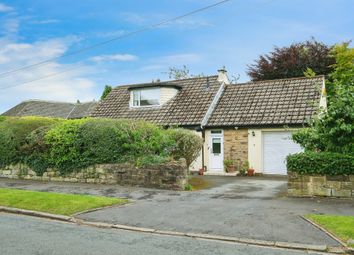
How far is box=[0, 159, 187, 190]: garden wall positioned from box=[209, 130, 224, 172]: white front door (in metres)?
9.00

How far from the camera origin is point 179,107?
1088 inches

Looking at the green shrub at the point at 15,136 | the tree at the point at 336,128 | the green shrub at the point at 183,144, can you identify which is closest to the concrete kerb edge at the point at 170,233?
the tree at the point at 336,128

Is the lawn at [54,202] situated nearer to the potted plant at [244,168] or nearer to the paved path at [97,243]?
the paved path at [97,243]

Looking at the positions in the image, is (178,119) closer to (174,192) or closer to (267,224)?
(174,192)

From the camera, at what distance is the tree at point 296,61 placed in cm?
3659

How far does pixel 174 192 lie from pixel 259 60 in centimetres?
2692

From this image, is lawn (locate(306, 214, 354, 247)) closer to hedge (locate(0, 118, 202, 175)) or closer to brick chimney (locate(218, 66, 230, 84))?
hedge (locate(0, 118, 202, 175))

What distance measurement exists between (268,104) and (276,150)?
284 cm

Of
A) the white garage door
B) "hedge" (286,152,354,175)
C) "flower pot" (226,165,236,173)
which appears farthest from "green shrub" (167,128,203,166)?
"hedge" (286,152,354,175)

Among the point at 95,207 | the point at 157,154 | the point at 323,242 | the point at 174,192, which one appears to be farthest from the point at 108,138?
the point at 323,242

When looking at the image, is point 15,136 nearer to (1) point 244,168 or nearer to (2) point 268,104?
(1) point 244,168

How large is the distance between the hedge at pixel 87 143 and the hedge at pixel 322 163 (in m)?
5.16

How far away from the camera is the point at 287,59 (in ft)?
124

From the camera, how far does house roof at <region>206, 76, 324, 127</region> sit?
23797 millimetres
